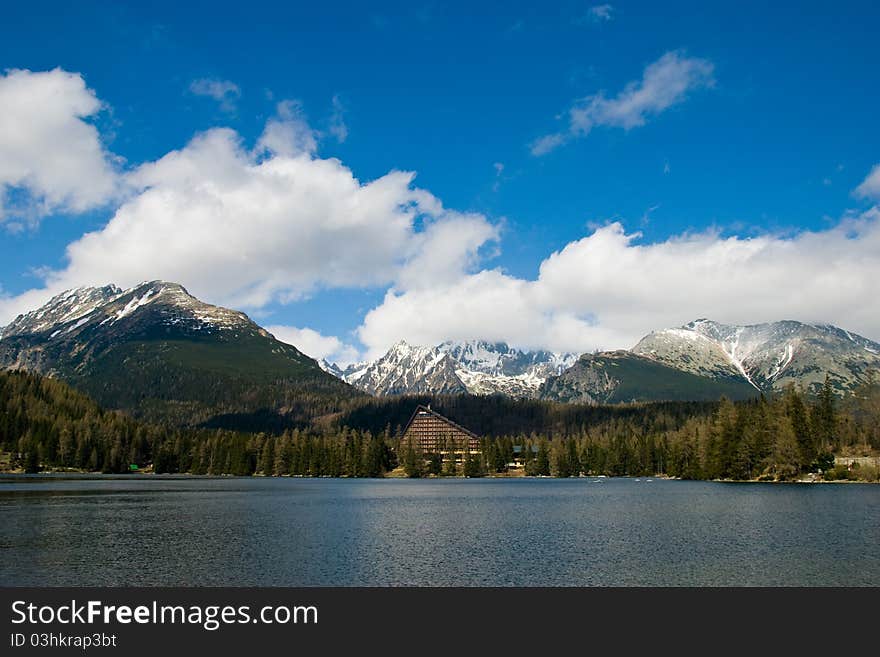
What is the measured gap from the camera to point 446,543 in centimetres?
7369

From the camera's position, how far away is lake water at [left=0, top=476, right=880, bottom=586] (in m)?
54.6

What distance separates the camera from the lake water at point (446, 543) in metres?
54.6

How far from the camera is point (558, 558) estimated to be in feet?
207

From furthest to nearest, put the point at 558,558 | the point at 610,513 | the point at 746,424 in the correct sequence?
Answer: the point at 746,424
the point at 610,513
the point at 558,558
